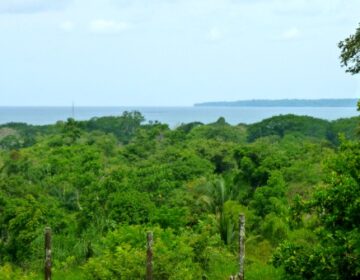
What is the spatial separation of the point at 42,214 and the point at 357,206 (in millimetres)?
17373

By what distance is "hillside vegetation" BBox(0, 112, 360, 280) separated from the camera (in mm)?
9375

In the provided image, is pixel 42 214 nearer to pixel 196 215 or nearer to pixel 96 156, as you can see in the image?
pixel 196 215

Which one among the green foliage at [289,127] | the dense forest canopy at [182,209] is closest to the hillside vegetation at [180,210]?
the dense forest canopy at [182,209]

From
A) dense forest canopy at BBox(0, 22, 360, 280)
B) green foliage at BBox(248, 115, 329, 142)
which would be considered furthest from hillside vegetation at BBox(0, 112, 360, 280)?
green foliage at BBox(248, 115, 329, 142)

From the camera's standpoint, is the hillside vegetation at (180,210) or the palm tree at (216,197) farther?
the palm tree at (216,197)

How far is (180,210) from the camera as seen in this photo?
22000 millimetres

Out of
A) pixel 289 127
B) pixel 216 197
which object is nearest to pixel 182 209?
pixel 216 197

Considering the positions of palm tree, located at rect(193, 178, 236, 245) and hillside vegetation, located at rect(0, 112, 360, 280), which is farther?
palm tree, located at rect(193, 178, 236, 245)

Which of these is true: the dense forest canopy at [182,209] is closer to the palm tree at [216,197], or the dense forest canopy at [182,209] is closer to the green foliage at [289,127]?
the palm tree at [216,197]

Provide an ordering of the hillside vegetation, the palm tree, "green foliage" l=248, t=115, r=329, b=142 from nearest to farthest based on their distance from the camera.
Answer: the hillside vegetation < the palm tree < "green foliage" l=248, t=115, r=329, b=142

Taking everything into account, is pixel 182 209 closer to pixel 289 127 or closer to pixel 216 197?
pixel 216 197

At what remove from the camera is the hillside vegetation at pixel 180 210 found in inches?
369

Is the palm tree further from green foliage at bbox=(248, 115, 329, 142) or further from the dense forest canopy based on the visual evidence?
green foliage at bbox=(248, 115, 329, 142)

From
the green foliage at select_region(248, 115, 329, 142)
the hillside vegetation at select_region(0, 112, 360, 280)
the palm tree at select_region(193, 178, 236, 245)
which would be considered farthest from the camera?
the green foliage at select_region(248, 115, 329, 142)
